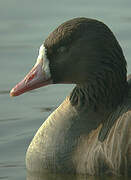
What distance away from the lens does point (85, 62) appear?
9.60 metres

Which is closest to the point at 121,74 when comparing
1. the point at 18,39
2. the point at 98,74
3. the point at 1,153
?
the point at 98,74

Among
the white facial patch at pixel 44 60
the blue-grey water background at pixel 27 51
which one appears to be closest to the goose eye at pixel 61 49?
the white facial patch at pixel 44 60

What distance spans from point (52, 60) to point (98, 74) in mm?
539

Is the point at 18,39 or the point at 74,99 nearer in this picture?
the point at 74,99

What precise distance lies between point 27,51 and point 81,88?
12.4ft

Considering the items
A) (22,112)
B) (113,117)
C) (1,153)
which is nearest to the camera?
(113,117)

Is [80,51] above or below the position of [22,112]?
above

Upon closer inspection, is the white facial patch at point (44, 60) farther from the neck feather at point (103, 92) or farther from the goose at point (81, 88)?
the neck feather at point (103, 92)

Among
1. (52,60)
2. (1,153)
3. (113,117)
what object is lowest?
(1,153)

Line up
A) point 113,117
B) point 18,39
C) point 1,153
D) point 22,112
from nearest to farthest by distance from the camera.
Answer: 1. point 113,117
2. point 1,153
3. point 22,112
4. point 18,39

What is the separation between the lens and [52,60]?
31.6ft

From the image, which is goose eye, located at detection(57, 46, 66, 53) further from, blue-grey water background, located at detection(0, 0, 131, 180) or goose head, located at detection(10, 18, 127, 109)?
blue-grey water background, located at detection(0, 0, 131, 180)

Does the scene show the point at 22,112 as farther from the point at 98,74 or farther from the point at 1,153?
the point at 98,74

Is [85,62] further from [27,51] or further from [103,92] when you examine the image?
[27,51]
